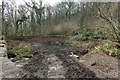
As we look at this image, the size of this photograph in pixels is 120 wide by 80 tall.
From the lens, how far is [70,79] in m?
Result: 2.64

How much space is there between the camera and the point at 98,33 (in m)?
11.9

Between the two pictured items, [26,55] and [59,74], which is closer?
[59,74]

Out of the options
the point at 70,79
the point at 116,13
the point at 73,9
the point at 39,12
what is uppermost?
the point at 73,9

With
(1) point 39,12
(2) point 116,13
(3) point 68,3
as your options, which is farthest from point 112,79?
(3) point 68,3

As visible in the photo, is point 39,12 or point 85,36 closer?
point 85,36

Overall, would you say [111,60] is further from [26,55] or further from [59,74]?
[26,55]

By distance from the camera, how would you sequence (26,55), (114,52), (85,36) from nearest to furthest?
(114,52) < (26,55) < (85,36)

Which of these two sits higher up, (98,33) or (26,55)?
(98,33)

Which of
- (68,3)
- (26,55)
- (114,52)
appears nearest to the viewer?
(114,52)

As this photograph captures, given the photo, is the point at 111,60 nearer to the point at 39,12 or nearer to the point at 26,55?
the point at 26,55

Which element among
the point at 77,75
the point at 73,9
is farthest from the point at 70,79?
the point at 73,9

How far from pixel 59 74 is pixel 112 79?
1.75 m

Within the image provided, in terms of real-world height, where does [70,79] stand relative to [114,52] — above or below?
below

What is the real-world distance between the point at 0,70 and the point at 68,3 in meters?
28.0
